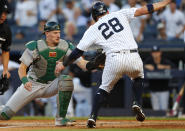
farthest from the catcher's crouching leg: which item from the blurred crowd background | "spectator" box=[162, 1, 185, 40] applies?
"spectator" box=[162, 1, 185, 40]

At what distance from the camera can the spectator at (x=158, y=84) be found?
1153 centimetres

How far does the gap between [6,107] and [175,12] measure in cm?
675

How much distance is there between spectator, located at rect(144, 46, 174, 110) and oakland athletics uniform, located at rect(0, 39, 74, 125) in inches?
175

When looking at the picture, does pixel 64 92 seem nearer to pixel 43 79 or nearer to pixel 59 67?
pixel 59 67

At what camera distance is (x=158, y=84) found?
1161 cm

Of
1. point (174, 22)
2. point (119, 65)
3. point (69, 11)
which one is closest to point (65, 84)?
point (119, 65)

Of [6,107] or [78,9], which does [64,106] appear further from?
[78,9]

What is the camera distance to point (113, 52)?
6.74 metres

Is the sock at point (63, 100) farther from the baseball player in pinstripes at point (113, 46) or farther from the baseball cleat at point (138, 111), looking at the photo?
the baseball cleat at point (138, 111)

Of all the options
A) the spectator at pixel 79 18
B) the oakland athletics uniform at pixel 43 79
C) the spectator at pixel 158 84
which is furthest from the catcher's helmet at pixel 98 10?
the spectator at pixel 79 18

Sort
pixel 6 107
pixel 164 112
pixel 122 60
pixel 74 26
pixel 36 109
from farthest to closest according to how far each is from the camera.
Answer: pixel 74 26
pixel 36 109
pixel 164 112
pixel 6 107
pixel 122 60

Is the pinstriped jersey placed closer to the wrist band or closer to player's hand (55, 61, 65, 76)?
player's hand (55, 61, 65, 76)

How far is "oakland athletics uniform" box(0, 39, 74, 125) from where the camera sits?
7020 mm

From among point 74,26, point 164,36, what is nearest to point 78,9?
point 74,26
